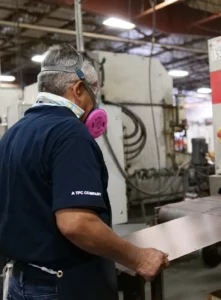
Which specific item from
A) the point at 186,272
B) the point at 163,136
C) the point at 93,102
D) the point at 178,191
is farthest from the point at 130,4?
the point at 93,102

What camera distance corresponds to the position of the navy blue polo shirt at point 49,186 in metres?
0.80

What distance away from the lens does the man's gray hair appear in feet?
3.05

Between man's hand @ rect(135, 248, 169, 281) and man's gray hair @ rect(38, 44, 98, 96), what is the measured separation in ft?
1.55

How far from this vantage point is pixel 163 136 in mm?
3488

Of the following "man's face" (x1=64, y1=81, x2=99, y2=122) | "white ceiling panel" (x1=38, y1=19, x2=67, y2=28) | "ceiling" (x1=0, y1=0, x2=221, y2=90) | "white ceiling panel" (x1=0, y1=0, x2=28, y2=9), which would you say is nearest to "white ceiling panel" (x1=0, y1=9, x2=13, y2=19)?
"ceiling" (x1=0, y1=0, x2=221, y2=90)

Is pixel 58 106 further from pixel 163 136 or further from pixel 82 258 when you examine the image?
pixel 163 136

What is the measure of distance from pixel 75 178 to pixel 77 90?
0.27 metres

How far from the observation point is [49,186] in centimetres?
85

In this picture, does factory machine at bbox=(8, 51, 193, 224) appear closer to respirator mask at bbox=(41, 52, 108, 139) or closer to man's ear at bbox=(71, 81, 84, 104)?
respirator mask at bbox=(41, 52, 108, 139)

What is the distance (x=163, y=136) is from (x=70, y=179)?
109 inches

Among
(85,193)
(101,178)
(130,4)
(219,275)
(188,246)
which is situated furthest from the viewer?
(130,4)

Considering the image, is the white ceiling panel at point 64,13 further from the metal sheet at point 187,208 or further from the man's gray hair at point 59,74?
the man's gray hair at point 59,74

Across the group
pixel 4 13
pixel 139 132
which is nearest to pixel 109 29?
pixel 4 13

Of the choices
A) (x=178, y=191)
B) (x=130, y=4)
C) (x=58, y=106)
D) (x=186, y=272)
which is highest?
(x=130, y=4)
